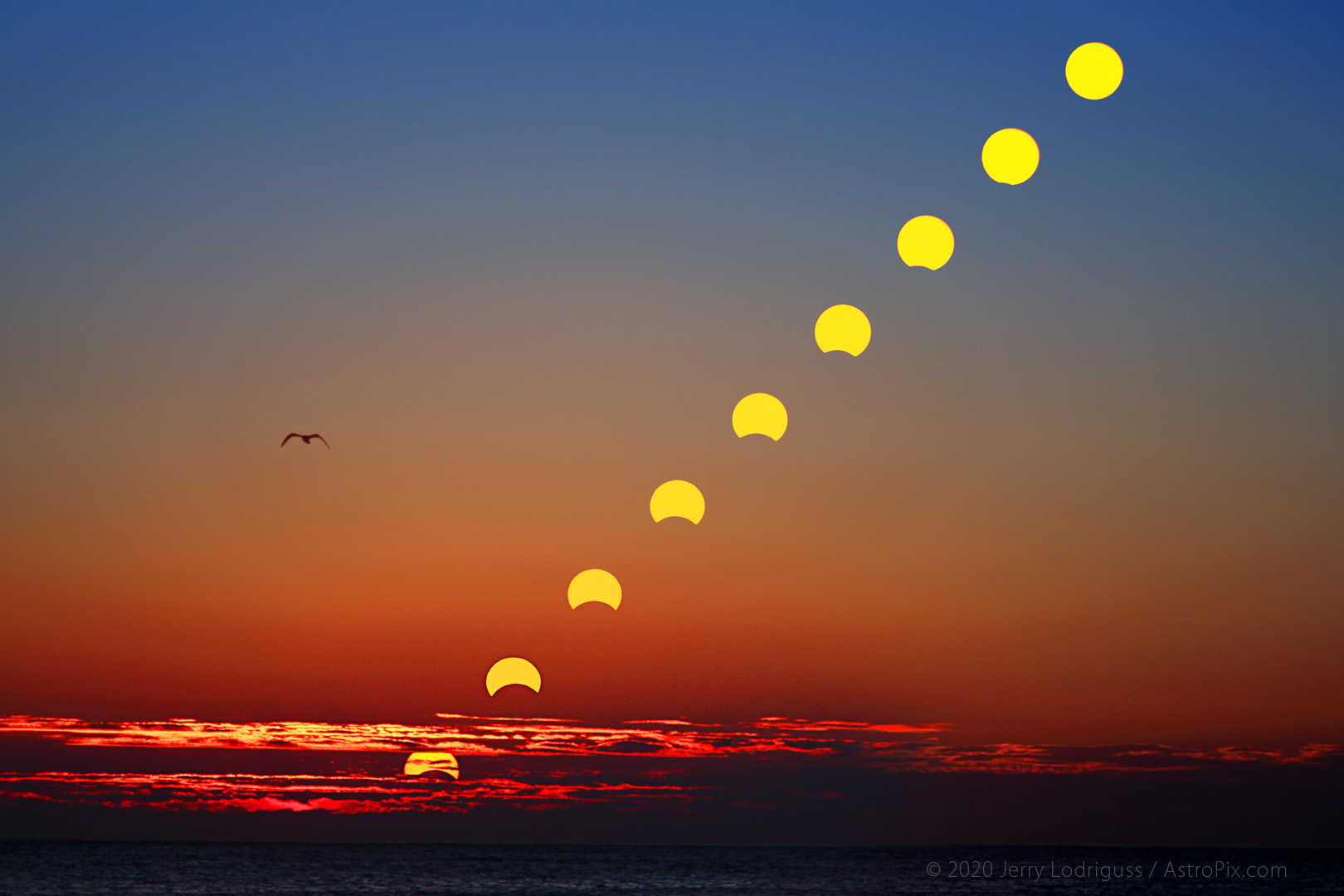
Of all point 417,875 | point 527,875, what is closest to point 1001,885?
point 527,875

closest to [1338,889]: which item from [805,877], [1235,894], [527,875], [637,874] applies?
[1235,894]

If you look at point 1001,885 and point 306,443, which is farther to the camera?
point 1001,885

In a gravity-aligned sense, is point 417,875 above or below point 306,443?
below

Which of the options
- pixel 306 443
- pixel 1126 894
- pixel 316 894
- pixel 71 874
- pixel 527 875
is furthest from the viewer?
pixel 527 875

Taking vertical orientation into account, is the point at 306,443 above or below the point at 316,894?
above

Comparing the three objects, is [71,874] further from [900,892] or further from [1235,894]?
[1235,894]

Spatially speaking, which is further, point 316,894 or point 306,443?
point 316,894

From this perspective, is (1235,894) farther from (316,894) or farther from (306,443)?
(306,443)

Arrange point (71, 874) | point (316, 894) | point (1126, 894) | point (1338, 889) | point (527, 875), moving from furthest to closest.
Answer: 1. point (527, 875)
2. point (71, 874)
3. point (1338, 889)
4. point (1126, 894)
5. point (316, 894)

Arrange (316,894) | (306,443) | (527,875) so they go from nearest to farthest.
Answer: (306,443) < (316,894) < (527,875)
